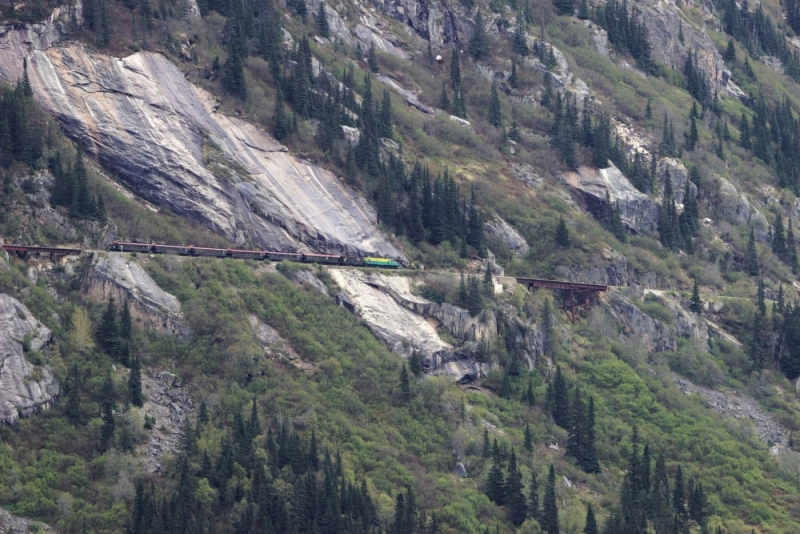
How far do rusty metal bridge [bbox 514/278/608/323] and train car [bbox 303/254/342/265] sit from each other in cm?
2168

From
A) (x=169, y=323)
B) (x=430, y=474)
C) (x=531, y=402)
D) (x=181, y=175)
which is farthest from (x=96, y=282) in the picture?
(x=531, y=402)

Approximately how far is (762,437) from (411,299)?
4002 centimetres

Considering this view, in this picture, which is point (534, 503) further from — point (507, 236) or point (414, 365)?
point (507, 236)

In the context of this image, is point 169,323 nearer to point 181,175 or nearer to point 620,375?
point 181,175

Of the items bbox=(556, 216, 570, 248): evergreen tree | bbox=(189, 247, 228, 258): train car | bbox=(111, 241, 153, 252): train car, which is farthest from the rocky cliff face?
bbox=(556, 216, 570, 248): evergreen tree

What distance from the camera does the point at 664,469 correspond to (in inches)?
6033

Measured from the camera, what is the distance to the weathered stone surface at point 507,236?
185 metres

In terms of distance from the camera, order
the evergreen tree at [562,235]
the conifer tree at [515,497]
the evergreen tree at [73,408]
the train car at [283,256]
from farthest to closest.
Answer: the evergreen tree at [562,235] → the train car at [283,256] → the conifer tree at [515,497] → the evergreen tree at [73,408]

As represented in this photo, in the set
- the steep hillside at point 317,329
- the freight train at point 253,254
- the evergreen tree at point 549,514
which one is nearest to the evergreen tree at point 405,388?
the steep hillside at point 317,329

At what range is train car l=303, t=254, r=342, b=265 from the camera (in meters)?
165

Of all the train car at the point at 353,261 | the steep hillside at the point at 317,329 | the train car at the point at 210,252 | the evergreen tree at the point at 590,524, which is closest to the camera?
the steep hillside at the point at 317,329

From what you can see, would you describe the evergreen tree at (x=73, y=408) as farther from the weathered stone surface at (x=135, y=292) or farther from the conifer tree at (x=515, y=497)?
the conifer tree at (x=515, y=497)

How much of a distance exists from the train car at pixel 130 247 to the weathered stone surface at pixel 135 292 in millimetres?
3616

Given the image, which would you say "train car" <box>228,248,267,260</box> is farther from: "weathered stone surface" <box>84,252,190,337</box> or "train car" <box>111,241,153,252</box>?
"weathered stone surface" <box>84,252,190,337</box>
